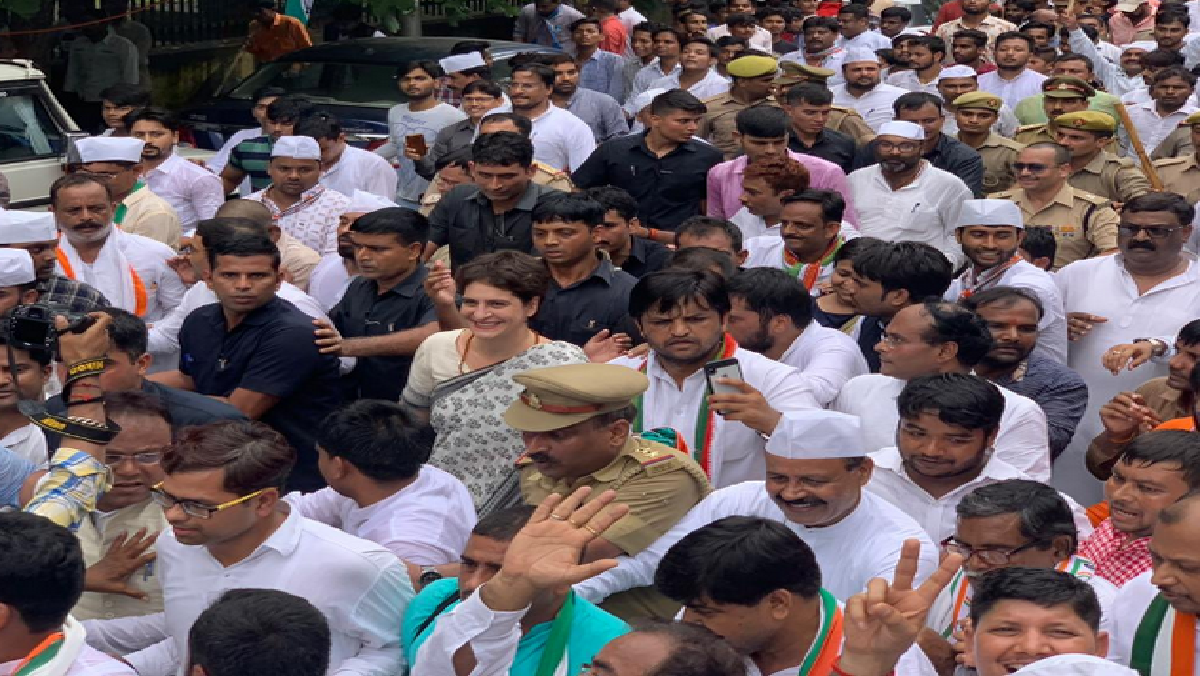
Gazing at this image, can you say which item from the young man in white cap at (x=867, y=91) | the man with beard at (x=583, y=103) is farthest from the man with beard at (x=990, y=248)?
the man with beard at (x=583, y=103)

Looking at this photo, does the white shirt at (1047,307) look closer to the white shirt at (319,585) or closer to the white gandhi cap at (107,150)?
the white shirt at (319,585)

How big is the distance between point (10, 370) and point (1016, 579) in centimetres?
319

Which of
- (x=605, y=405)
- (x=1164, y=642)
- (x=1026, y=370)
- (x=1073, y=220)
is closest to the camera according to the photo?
(x=1164, y=642)

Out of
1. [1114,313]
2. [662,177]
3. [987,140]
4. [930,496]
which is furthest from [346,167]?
[930,496]

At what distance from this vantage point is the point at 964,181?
10.2 metres

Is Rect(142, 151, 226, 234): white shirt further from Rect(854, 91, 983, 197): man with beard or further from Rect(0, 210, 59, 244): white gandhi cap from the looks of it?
Rect(854, 91, 983, 197): man with beard

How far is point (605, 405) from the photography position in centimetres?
481

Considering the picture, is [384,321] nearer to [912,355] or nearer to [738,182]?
[912,355]

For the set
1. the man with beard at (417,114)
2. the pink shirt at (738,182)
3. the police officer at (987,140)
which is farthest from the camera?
the man with beard at (417,114)

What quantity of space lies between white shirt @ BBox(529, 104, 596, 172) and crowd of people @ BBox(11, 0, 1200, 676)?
0.02 meters

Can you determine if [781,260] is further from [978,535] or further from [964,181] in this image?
[978,535]

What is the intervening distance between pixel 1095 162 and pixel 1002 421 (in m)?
4.82

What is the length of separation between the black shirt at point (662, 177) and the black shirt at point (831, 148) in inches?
35.2

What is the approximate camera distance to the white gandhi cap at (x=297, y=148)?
28.7 feet
